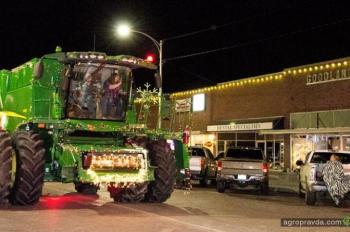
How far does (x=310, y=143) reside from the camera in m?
36.6

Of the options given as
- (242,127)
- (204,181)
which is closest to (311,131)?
(242,127)

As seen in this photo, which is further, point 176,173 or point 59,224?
point 176,173

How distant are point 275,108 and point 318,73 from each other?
4.71 metres

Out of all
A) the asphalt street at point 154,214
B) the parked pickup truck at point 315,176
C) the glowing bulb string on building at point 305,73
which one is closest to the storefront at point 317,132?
the glowing bulb string on building at point 305,73

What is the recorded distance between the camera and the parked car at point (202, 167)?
26062 mm

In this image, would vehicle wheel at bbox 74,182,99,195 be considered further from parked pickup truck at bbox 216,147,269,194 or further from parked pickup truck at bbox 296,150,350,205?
parked pickup truck at bbox 296,150,350,205

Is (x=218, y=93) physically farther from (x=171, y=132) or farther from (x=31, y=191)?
(x=31, y=191)

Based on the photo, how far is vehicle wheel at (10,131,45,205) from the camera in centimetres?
1343

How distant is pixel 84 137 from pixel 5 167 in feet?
8.13

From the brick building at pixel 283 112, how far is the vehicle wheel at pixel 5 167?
1558 cm

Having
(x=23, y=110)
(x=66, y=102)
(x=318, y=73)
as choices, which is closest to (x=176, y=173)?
(x=66, y=102)

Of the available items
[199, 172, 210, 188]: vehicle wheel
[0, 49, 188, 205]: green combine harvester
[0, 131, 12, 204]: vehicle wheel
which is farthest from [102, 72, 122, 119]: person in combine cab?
[199, 172, 210, 188]: vehicle wheel

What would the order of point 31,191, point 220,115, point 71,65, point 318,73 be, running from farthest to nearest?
→ point 220,115 → point 318,73 → point 71,65 → point 31,191

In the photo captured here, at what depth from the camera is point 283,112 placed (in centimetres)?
3819
